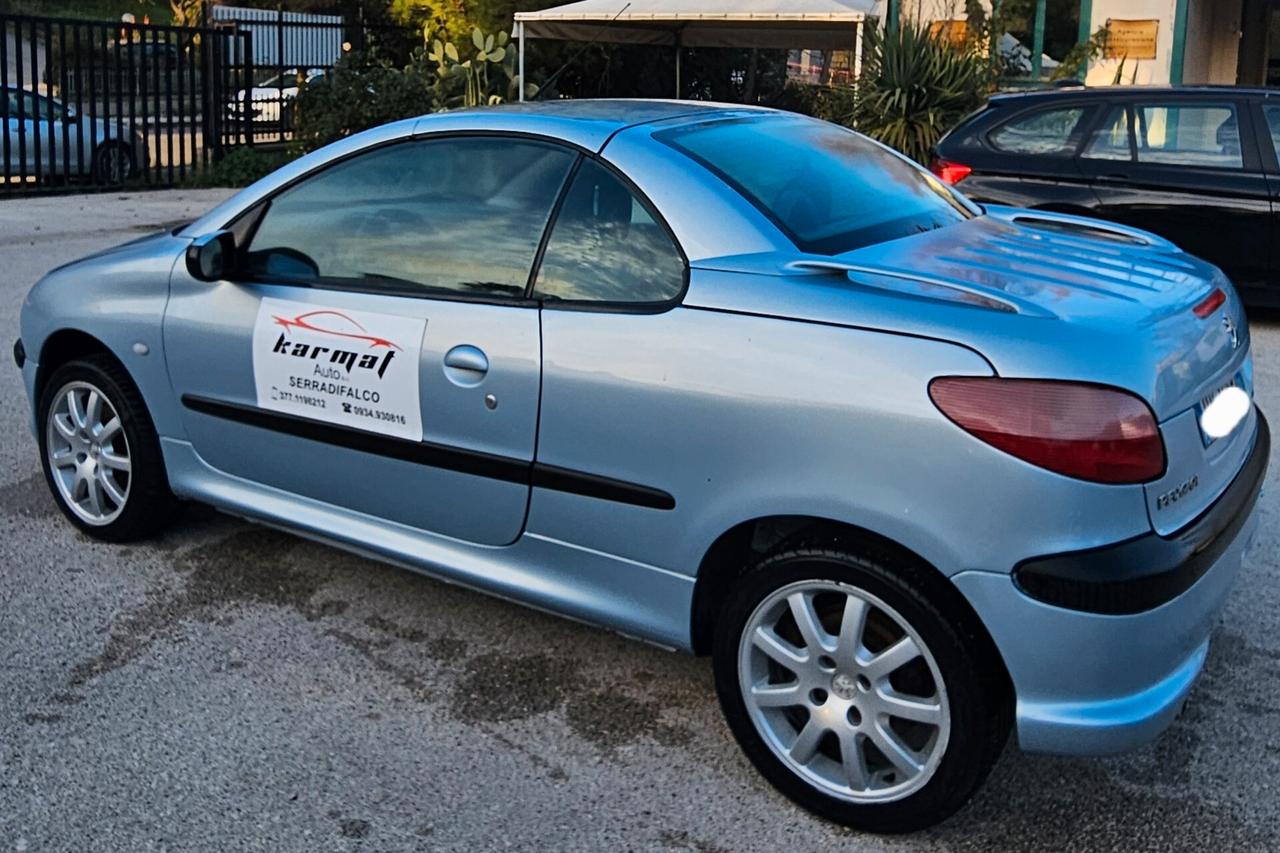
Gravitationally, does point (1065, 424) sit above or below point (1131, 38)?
below

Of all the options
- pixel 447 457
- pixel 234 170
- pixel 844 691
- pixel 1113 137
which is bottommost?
pixel 844 691

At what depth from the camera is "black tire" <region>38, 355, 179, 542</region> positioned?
168 inches

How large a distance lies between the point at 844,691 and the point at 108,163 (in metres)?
15.2

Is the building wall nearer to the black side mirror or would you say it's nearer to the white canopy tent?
the white canopy tent

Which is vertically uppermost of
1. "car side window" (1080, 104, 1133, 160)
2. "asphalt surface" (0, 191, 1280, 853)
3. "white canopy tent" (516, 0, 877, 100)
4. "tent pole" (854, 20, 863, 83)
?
"white canopy tent" (516, 0, 877, 100)

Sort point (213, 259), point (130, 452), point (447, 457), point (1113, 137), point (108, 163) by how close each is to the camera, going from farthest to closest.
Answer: point (108, 163) < point (1113, 137) < point (130, 452) < point (213, 259) < point (447, 457)

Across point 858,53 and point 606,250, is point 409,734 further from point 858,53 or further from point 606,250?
point 858,53

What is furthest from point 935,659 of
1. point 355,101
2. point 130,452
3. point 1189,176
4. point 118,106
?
point 118,106

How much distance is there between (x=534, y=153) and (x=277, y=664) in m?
1.61

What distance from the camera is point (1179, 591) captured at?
269 cm

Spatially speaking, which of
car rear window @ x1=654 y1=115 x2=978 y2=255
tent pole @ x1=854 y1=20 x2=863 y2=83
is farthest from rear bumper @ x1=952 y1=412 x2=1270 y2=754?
tent pole @ x1=854 y1=20 x2=863 y2=83

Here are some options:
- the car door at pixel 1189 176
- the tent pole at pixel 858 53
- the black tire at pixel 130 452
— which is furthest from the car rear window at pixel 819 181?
the tent pole at pixel 858 53

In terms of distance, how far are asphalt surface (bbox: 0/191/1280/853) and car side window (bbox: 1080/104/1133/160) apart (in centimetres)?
448

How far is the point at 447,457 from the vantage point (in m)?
3.46
